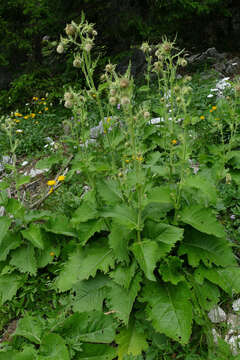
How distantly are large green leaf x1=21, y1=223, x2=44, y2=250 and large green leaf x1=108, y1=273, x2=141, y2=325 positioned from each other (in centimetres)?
74

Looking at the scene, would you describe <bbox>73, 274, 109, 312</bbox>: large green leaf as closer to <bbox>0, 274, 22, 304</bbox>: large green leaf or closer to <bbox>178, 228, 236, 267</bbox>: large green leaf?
<bbox>0, 274, 22, 304</bbox>: large green leaf

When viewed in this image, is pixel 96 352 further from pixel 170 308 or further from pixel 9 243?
pixel 9 243

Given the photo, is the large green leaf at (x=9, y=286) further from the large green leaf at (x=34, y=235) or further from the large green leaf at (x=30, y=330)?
the large green leaf at (x=30, y=330)

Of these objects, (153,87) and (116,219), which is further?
(153,87)

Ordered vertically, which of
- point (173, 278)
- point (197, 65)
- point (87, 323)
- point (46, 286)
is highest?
point (173, 278)

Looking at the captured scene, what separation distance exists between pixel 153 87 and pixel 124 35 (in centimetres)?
140

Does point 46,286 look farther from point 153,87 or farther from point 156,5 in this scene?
point 156,5

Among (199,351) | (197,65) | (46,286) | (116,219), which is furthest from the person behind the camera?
(197,65)

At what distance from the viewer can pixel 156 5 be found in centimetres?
649

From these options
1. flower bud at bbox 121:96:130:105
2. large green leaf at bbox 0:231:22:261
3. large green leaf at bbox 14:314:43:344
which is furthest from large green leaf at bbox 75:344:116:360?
flower bud at bbox 121:96:130:105

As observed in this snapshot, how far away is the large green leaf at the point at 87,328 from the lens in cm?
219

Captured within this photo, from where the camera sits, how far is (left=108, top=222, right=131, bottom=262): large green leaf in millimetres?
2285

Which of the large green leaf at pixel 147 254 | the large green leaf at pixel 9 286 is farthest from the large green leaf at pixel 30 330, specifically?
the large green leaf at pixel 147 254

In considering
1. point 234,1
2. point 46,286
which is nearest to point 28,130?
point 46,286
